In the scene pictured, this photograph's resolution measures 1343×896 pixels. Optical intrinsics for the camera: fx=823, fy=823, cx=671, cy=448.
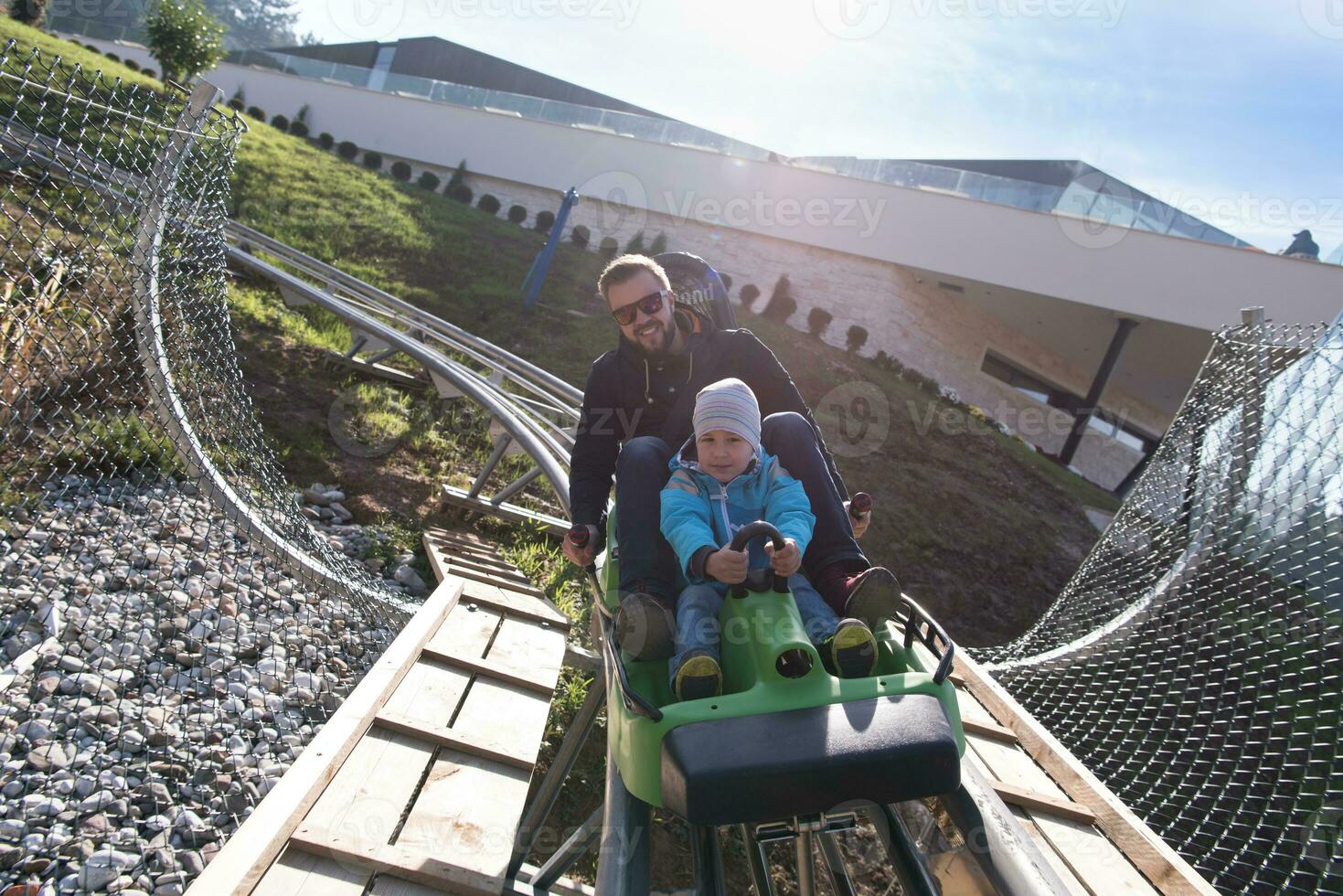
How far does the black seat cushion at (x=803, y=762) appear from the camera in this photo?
1450 millimetres

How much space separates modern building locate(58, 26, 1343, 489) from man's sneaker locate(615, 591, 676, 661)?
1460 centimetres

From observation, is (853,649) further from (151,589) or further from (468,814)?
(151,589)

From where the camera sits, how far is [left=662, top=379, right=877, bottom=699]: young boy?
171 cm

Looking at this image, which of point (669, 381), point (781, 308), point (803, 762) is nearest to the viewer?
point (803, 762)

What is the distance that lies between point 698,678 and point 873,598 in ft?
1.47

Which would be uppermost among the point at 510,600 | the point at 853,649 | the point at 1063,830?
the point at 853,649

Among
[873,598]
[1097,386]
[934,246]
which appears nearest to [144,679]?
[873,598]

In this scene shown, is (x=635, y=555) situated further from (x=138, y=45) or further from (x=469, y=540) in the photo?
(x=138, y=45)

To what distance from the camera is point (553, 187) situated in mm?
18484

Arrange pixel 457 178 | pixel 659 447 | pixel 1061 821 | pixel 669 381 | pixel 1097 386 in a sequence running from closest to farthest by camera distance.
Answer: pixel 659 447 → pixel 1061 821 → pixel 669 381 → pixel 1097 386 → pixel 457 178

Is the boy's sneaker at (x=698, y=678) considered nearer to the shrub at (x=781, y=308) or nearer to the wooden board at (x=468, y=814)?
the wooden board at (x=468, y=814)

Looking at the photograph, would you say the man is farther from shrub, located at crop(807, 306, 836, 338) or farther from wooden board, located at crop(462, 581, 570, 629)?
shrub, located at crop(807, 306, 836, 338)

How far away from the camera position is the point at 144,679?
2.69 m

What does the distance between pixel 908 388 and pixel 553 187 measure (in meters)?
10.1
